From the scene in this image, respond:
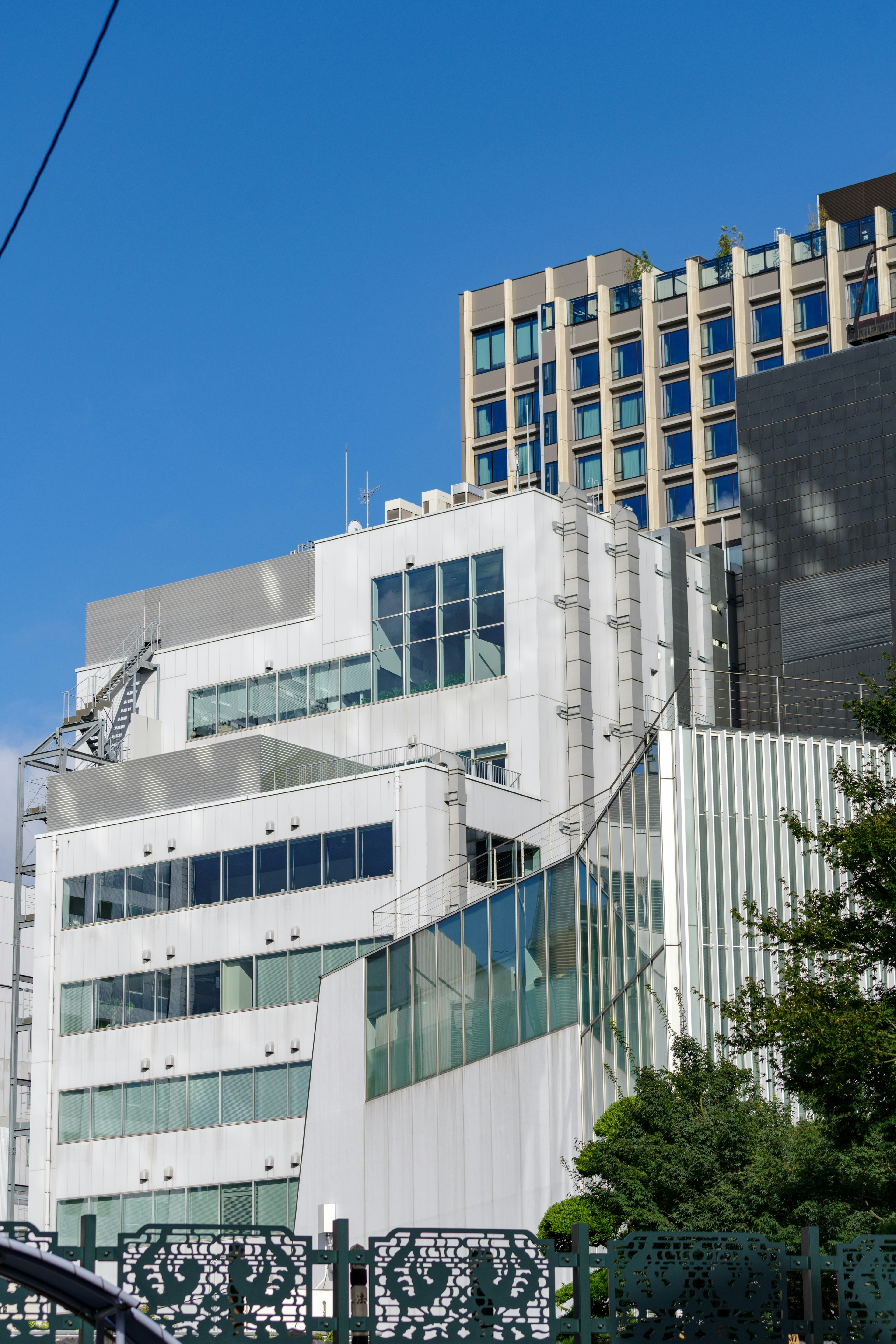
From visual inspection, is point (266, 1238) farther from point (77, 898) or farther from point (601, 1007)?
point (77, 898)

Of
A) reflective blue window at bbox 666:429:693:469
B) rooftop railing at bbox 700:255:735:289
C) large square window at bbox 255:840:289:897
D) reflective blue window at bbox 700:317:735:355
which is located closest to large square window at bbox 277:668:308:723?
large square window at bbox 255:840:289:897

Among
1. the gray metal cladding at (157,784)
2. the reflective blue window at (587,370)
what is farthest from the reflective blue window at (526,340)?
the gray metal cladding at (157,784)

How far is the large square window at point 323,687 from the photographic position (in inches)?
2591

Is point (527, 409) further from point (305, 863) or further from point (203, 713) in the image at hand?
point (305, 863)

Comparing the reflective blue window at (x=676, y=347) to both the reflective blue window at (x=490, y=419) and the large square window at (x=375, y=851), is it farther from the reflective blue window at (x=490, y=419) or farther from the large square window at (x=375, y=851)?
the large square window at (x=375, y=851)

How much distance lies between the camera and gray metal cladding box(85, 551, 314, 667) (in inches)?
2677

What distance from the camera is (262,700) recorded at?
6762 centimetres

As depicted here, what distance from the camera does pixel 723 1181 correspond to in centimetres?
2906

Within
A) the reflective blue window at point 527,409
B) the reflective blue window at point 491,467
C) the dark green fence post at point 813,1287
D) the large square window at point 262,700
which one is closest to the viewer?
the dark green fence post at point 813,1287

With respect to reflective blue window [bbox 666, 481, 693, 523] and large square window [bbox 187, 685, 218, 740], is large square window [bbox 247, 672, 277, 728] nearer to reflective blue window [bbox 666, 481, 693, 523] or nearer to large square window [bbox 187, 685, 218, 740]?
large square window [bbox 187, 685, 218, 740]

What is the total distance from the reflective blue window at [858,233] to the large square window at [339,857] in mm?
51602

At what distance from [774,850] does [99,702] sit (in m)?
34.2

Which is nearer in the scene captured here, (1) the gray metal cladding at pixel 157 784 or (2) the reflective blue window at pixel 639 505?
(1) the gray metal cladding at pixel 157 784

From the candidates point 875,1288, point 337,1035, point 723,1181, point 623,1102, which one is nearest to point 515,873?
point 337,1035
